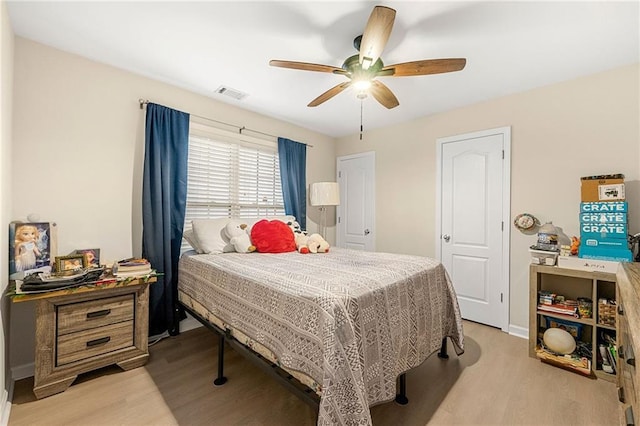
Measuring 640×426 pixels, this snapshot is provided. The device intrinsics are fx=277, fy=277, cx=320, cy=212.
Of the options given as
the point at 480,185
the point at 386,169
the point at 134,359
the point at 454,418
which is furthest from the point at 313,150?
the point at 454,418

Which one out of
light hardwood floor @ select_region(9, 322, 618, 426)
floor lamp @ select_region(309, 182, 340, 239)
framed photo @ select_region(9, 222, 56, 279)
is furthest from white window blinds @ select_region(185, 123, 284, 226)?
light hardwood floor @ select_region(9, 322, 618, 426)

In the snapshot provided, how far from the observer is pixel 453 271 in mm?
3344

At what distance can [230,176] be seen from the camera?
10.9 ft

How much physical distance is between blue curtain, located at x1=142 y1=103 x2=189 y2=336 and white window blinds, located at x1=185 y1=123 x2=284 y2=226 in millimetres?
178

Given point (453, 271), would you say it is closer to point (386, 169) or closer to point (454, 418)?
point (386, 169)

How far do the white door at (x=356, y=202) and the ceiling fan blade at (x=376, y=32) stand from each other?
2.41 m

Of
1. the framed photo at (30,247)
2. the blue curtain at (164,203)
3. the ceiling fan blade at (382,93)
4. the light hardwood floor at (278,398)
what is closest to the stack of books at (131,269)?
the blue curtain at (164,203)

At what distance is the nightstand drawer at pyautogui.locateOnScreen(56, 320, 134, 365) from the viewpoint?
1.88 metres

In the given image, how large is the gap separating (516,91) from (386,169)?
5.45ft

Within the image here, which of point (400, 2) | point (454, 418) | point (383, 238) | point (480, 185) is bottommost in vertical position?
point (454, 418)

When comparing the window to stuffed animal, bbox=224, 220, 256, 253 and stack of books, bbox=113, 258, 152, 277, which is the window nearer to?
stuffed animal, bbox=224, 220, 256, 253

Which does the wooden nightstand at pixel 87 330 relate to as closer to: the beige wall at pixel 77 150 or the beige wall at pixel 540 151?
the beige wall at pixel 77 150

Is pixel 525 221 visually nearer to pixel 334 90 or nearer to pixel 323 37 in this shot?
pixel 334 90

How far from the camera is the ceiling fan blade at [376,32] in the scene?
1.44 m
